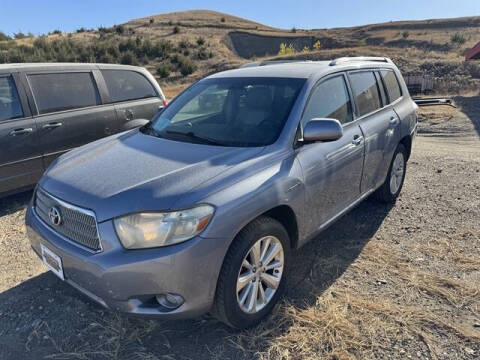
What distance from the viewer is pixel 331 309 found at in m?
2.98

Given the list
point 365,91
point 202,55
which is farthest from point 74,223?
point 202,55

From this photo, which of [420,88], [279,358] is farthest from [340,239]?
[420,88]

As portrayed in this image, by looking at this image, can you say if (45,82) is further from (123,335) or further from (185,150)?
(123,335)

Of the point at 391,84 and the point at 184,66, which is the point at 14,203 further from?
the point at 184,66

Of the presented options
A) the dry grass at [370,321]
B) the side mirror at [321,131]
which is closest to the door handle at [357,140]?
the side mirror at [321,131]

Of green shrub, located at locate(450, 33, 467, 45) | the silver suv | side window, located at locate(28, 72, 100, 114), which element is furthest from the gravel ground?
green shrub, located at locate(450, 33, 467, 45)

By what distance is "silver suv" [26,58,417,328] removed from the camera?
2.30 m

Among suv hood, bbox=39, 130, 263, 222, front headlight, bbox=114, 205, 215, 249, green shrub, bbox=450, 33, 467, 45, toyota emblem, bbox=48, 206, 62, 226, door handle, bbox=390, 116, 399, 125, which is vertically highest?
green shrub, bbox=450, 33, 467, 45

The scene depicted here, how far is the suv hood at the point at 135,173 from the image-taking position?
93.4 inches

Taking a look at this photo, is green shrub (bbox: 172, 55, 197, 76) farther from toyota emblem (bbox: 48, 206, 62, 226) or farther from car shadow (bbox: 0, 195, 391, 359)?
toyota emblem (bbox: 48, 206, 62, 226)

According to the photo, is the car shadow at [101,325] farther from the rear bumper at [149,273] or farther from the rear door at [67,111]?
the rear door at [67,111]

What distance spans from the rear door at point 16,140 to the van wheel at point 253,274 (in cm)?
349

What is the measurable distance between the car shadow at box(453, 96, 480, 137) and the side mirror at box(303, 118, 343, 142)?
8648 mm

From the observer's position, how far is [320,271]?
3539mm
